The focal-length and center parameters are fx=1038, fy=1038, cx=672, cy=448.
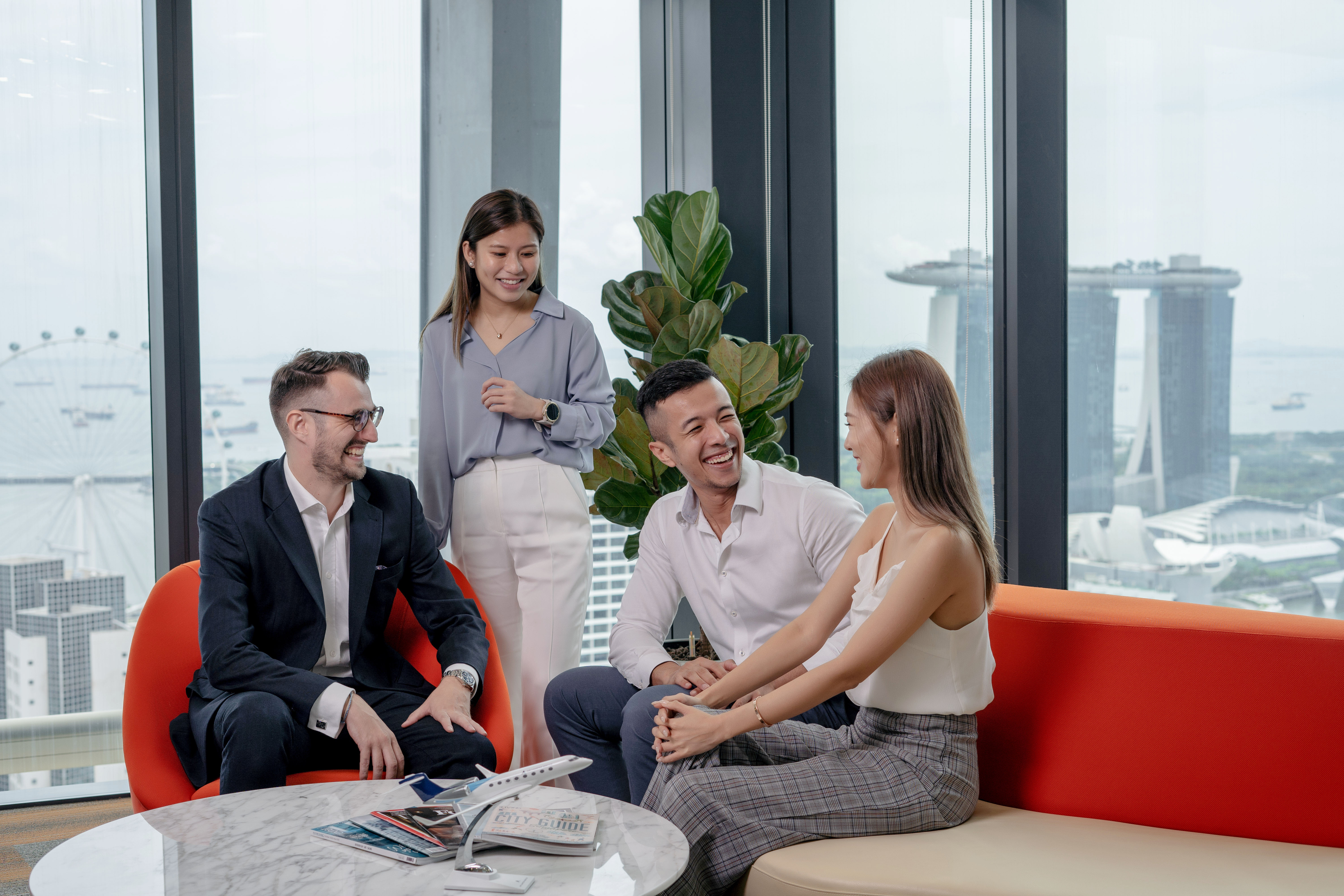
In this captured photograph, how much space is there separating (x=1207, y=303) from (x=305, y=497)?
7.04ft

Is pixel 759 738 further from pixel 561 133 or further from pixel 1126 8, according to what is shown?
pixel 561 133

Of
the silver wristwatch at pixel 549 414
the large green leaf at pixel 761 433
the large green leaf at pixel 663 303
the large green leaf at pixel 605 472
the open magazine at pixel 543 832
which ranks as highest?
the large green leaf at pixel 663 303

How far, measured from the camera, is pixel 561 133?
3729 mm

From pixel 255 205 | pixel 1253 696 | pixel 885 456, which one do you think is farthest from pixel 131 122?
pixel 1253 696

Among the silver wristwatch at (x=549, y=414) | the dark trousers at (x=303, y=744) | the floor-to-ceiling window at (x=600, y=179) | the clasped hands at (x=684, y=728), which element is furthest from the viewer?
the floor-to-ceiling window at (x=600, y=179)

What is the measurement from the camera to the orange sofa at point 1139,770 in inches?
62.3

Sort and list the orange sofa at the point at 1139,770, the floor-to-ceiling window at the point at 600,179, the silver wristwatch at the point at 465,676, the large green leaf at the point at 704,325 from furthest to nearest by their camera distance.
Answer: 1. the floor-to-ceiling window at the point at 600,179
2. the large green leaf at the point at 704,325
3. the silver wristwatch at the point at 465,676
4. the orange sofa at the point at 1139,770

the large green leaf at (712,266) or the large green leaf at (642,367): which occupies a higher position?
the large green leaf at (712,266)

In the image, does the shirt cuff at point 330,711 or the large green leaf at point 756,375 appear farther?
the large green leaf at point 756,375

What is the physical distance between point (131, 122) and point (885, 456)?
8.43 feet

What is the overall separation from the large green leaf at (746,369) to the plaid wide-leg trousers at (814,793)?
3.97 feet

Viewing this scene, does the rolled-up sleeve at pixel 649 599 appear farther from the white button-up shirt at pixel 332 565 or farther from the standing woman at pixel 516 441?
the white button-up shirt at pixel 332 565

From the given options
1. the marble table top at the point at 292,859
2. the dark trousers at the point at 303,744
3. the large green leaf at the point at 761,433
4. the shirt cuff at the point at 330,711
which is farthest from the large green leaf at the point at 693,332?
the marble table top at the point at 292,859

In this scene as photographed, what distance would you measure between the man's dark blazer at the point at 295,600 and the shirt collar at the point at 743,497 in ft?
1.75
